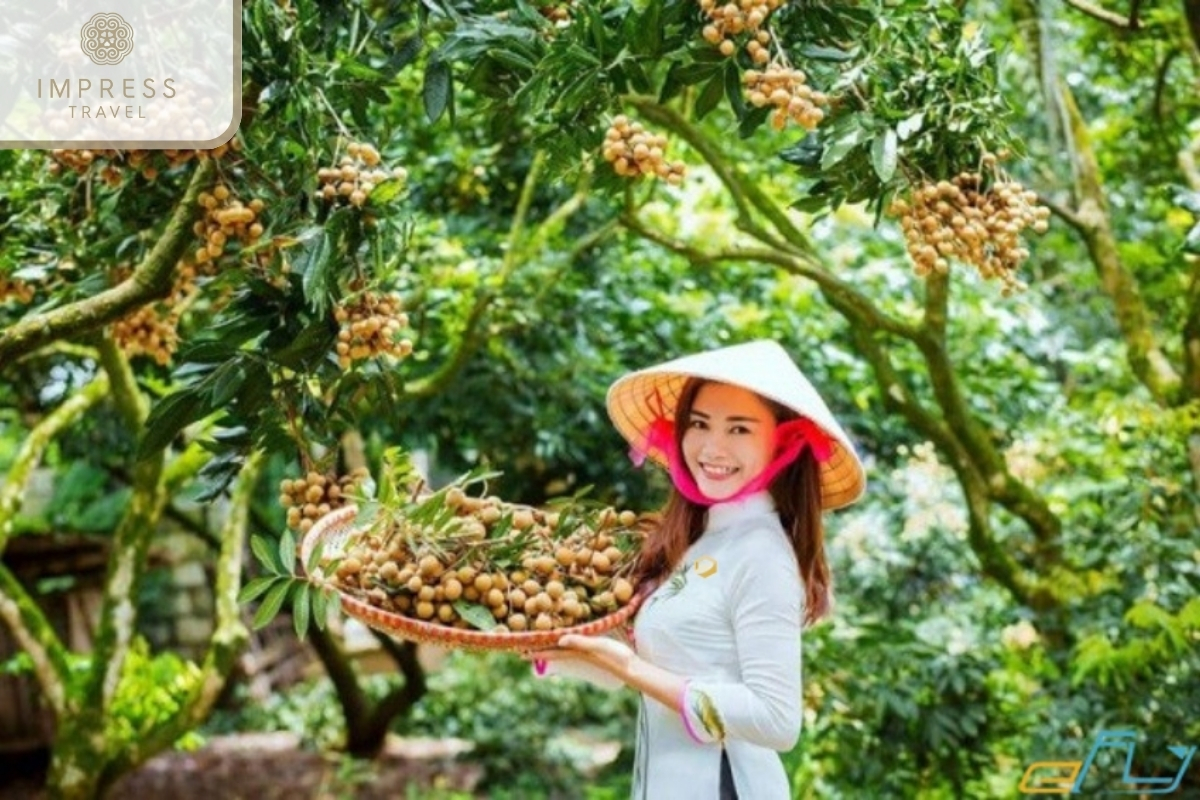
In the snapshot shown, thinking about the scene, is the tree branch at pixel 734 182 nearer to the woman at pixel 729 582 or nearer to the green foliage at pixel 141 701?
the woman at pixel 729 582

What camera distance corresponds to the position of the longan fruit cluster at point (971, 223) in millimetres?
1977

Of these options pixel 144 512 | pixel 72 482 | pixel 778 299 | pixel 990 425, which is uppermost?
pixel 778 299

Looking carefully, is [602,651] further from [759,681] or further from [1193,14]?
[1193,14]

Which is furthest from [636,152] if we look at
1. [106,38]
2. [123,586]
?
[123,586]

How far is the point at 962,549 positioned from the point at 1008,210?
399cm

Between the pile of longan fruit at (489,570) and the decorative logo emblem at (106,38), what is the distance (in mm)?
806

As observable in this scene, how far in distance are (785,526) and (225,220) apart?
898mm

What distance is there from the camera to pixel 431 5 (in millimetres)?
2078

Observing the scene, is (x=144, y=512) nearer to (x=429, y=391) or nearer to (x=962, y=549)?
(x=429, y=391)

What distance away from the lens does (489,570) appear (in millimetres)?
1887

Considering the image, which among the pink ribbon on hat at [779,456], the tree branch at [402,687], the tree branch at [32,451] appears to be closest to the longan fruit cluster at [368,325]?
the pink ribbon on hat at [779,456]

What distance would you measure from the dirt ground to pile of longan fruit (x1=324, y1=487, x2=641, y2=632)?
450cm

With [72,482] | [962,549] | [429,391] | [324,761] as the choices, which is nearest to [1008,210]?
[429,391]

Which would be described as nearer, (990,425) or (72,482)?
(990,425)
